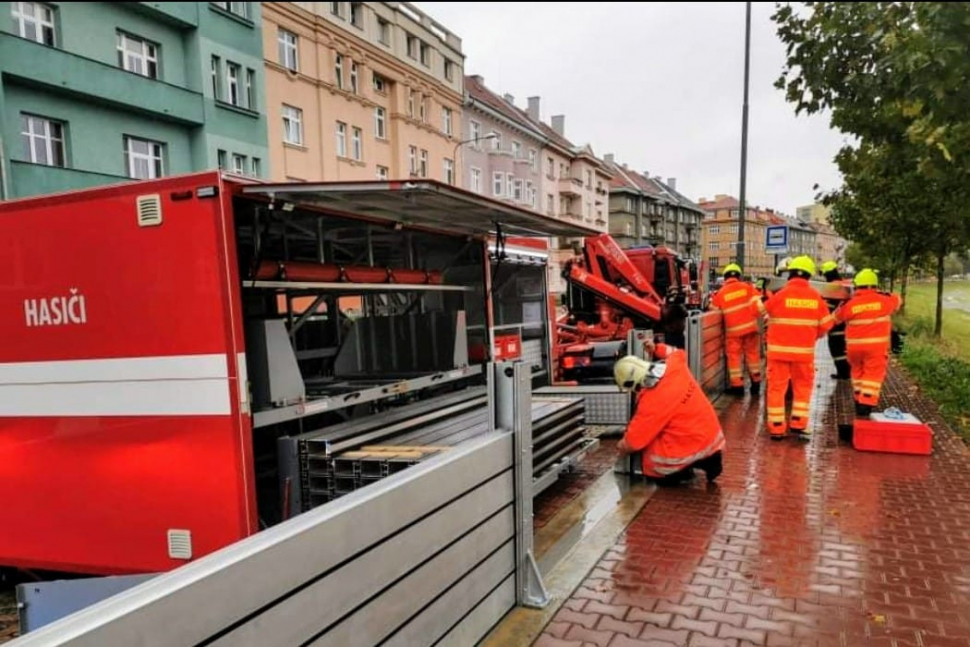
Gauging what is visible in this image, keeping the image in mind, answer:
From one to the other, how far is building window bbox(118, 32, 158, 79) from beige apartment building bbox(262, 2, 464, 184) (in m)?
4.38

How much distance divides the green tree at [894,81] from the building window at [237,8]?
1921cm

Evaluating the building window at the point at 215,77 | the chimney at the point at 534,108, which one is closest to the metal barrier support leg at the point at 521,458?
the building window at the point at 215,77

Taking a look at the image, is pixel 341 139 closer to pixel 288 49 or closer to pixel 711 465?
pixel 288 49

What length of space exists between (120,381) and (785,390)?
20.4ft

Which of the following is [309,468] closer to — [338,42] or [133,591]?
[133,591]

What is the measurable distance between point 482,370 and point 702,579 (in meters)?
3.27

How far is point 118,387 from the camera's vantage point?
365 cm

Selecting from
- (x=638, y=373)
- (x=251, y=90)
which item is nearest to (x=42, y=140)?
(x=251, y=90)

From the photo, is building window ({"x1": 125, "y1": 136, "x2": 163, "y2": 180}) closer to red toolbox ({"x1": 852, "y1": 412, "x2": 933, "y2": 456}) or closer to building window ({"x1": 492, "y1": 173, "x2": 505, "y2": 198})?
red toolbox ({"x1": 852, "y1": 412, "x2": 933, "y2": 456})

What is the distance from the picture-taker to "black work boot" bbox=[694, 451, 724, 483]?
555 centimetres

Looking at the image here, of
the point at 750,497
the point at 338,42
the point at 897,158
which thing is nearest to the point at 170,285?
the point at 750,497

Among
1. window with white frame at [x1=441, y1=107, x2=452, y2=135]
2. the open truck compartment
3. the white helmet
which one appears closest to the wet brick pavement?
the white helmet

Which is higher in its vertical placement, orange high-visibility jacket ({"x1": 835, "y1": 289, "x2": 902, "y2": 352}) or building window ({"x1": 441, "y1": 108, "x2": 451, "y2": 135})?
building window ({"x1": 441, "y1": 108, "x2": 451, "y2": 135})

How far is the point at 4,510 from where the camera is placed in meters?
4.09
